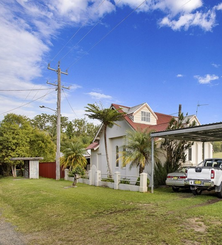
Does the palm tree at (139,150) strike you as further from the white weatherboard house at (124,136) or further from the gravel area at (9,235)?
the gravel area at (9,235)

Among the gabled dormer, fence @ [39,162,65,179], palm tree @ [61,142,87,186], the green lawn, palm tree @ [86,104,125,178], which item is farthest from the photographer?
fence @ [39,162,65,179]

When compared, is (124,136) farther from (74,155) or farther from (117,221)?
(117,221)

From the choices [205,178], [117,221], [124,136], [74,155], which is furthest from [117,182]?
[117,221]

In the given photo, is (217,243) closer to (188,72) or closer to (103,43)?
(103,43)

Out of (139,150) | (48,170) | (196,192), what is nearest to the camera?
(196,192)

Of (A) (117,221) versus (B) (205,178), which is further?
(B) (205,178)

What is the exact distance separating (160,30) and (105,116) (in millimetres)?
6956

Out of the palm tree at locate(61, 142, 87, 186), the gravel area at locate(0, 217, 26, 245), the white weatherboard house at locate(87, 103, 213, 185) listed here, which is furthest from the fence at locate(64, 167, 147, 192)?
the gravel area at locate(0, 217, 26, 245)

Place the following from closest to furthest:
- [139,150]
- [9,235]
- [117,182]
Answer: [9,235]
[139,150]
[117,182]

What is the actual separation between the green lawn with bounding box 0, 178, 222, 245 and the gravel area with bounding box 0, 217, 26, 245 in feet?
0.64

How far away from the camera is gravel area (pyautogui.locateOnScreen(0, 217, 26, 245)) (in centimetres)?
550

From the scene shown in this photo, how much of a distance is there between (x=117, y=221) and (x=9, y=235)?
9.78 ft

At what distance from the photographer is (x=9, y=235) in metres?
6.05

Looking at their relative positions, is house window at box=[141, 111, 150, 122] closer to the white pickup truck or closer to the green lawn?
the white pickup truck
